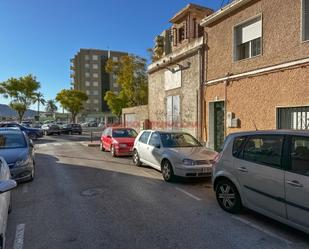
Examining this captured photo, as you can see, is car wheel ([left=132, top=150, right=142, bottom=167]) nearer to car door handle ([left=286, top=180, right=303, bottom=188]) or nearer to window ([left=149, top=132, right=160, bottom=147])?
window ([left=149, top=132, right=160, bottom=147])

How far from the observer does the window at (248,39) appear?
9992mm

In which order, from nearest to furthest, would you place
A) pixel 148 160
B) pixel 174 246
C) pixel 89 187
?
pixel 174 246
pixel 89 187
pixel 148 160

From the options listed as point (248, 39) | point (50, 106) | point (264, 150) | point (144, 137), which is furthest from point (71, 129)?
point (50, 106)

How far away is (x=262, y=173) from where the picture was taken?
418cm

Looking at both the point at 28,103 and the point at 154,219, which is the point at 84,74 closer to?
the point at 28,103

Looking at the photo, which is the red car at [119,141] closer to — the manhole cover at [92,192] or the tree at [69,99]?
the manhole cover at [92,192]

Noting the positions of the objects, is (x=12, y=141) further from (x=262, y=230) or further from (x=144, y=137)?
(x=262, y=230)

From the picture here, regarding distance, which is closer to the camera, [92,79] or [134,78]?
[134,78]

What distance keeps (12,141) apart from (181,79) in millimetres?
9204

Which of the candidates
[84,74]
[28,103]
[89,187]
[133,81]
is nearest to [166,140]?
[89,187]

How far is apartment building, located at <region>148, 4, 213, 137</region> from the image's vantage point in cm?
1322

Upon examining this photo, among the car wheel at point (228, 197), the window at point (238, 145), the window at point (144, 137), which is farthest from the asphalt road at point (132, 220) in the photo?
the window at point (144, 137)

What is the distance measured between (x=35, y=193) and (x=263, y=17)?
9.22 m

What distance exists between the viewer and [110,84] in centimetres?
8162
